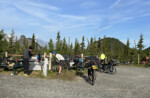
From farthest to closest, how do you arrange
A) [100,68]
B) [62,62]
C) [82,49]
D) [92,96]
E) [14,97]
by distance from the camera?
[82,49] → [100,68] → [62,62] → [92,96] → [14,97]

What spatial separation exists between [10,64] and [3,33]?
381 centimetres

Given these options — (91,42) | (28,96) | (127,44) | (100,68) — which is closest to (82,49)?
(91,42)

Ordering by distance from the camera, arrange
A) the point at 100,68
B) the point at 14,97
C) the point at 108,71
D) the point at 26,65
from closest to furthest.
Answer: the point at 14,97, the point at 26,65, the point at 108,71, the point at 100,68

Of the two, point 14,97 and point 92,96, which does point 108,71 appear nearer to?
point 92,96

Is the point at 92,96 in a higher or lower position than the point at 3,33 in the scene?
lower

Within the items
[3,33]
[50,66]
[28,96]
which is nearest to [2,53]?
[3,33]

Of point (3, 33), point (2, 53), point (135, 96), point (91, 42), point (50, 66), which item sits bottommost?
point (135, 96)

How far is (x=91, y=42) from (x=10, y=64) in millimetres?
60790

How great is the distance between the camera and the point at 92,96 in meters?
Result: 5.56

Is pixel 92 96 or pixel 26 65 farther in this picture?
pixel 26 65

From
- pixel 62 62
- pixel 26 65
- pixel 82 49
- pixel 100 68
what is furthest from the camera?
pixel 82 49

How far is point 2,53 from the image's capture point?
512 inches

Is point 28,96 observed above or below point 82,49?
below

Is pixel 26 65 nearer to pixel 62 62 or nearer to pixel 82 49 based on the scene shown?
pixel 62 62
